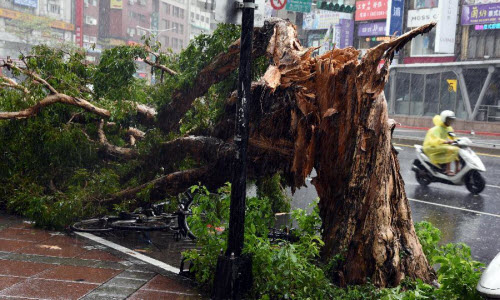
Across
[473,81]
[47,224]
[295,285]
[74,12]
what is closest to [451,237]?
[295,285]

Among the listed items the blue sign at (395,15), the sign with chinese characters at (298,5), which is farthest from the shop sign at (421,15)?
the sign with chinese characters at (298,5)

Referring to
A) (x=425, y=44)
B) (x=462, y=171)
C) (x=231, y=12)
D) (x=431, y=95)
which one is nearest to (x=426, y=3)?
(x=425, y=44)

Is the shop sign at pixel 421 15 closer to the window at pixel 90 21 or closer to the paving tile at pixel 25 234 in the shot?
the paving tile at pixel 25 234

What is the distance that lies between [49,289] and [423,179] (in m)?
10.9

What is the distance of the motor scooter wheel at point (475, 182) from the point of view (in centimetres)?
1316

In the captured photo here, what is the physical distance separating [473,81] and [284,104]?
3345 centimetres

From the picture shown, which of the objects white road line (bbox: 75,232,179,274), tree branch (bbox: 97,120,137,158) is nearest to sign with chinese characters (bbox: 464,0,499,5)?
tree branch (bbox: 97,120,137,158)

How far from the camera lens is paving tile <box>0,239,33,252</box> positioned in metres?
7.17

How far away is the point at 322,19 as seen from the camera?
44.7m

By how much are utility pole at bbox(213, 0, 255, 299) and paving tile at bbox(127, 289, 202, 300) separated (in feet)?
1.26

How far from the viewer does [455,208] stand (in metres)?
11.8

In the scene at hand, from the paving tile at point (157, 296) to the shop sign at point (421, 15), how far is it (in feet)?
112

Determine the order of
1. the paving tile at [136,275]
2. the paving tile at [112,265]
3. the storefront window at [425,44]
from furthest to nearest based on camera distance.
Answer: the storefront window at [425,44]
the paving tile at [112,265]
the paving tile at [136,275]

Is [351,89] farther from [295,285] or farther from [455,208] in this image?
[455,208]
